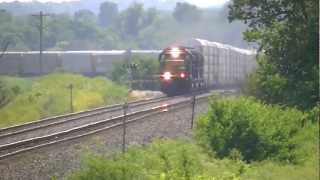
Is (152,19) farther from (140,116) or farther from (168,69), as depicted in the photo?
(140,116)

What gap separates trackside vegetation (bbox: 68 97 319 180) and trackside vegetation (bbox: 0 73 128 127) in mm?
9814

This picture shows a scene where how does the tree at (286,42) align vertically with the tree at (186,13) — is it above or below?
below

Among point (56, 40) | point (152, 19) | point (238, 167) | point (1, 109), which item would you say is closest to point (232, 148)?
point (238, 167)

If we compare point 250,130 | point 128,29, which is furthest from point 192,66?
point 128,29

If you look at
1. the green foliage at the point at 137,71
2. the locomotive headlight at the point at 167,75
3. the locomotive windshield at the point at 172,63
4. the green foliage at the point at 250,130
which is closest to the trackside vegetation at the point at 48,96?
the locomotive headlight at the point at 167,75

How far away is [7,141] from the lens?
1662 centimetres

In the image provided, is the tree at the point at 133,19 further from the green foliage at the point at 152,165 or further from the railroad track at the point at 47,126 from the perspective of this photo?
the green foliage at the point at 152,165

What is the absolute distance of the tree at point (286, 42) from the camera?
15758 millimetres

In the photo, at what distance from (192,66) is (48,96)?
451 inches

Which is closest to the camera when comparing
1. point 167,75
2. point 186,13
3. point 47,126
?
point 47,126

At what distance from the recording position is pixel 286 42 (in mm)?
16422

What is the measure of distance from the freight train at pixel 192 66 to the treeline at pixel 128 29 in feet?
30.7

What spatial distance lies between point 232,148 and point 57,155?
449 cm

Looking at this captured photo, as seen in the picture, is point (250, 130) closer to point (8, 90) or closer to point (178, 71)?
point (8, 90)
